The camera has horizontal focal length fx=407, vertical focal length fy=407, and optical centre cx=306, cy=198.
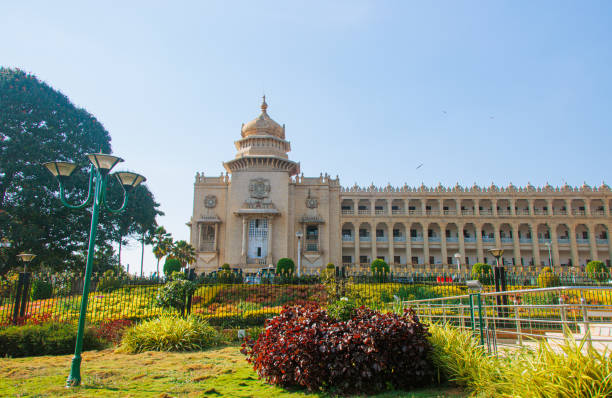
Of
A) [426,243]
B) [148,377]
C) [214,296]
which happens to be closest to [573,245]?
[426,243]

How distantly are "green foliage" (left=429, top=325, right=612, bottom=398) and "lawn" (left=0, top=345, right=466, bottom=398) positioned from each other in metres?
0.40

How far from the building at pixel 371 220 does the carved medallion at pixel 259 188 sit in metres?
0.10

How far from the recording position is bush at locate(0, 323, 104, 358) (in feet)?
36.1

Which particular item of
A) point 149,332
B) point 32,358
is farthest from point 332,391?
point 32,358

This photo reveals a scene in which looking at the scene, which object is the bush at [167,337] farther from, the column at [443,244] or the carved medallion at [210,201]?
the column at [443,244]

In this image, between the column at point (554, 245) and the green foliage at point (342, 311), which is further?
the column at point (554, 245)

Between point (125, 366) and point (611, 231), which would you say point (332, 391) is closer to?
point (125, 366)

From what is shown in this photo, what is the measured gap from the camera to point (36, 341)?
11.1 metres

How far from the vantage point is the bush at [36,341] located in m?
11.0

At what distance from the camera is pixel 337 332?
22.9 ft

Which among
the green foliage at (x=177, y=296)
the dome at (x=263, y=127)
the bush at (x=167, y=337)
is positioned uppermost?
the dome at (x=263, y=127)

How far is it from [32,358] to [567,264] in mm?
51331

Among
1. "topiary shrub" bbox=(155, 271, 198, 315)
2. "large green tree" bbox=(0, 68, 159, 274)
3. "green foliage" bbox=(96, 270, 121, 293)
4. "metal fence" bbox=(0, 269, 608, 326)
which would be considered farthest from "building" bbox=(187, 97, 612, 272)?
"topiary shrub" bbox=(155, 271, 198, 315)

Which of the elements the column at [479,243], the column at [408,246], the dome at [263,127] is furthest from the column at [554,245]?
the dome at [263,127]
